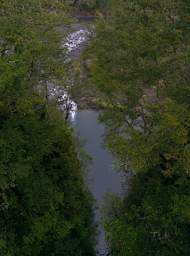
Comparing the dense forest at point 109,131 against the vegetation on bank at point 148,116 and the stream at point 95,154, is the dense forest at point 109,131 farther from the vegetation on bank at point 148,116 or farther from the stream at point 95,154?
the stream at point 95,154

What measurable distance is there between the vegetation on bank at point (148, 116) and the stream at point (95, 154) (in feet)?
5.74

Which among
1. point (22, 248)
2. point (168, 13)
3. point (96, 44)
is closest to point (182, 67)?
point (168, 13)

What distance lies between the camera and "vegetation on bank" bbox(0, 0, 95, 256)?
1237cm

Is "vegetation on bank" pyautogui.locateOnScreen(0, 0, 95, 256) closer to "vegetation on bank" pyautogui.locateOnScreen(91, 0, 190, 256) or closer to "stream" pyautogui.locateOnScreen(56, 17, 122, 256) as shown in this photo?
"vegetation on bank" pyautogui.locateOnScreen(91, 0, 190, 256)

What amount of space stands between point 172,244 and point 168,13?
6.45 metres

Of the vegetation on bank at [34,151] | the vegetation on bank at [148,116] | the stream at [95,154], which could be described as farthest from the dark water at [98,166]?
the vegetation on bank at [148,116]

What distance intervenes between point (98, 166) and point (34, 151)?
27.9ft

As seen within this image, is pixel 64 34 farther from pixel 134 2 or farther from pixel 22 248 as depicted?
pixel 22 248

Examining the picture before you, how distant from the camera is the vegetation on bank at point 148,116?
12.5 metres

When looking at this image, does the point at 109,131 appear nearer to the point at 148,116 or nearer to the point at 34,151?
the point at 148,116

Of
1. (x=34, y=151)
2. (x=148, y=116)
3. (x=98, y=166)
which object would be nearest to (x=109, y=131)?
(x=148, y=116)

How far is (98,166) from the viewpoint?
21.8m

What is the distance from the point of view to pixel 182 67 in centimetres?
1377

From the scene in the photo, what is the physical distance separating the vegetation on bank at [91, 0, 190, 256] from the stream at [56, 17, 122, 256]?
1.75m
